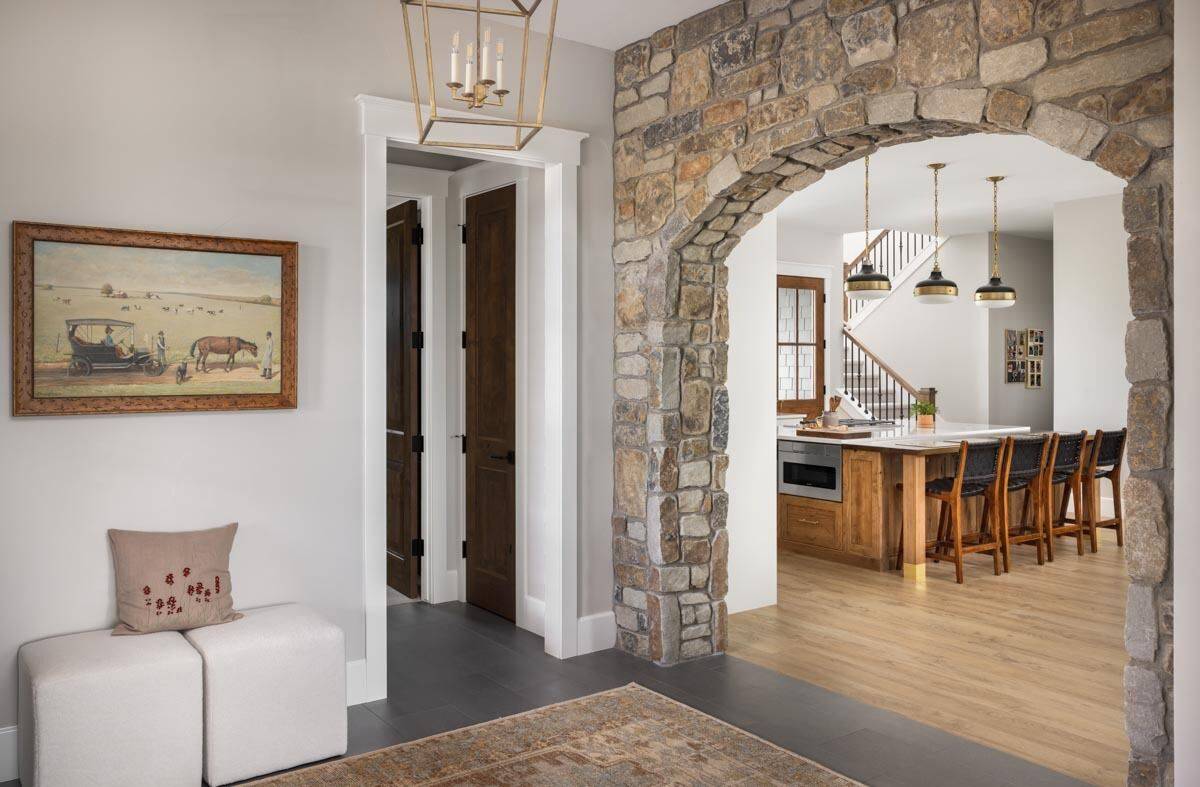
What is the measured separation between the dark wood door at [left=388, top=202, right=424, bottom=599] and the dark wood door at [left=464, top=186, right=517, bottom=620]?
1.07ft

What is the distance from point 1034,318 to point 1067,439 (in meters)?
5.43

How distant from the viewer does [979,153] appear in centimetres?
686

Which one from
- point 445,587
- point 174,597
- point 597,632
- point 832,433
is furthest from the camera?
point 832,433

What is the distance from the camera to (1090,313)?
28.7 feet

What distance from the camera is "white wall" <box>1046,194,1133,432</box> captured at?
856 centimetres

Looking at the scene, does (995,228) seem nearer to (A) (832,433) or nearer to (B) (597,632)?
(A) (832,433)

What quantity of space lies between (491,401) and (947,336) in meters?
8.21

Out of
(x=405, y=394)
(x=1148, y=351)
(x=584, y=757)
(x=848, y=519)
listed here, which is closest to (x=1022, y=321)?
(x=848, y=519)

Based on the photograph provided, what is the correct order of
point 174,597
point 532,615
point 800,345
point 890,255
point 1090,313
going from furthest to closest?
point 890,255 < point 800,345 < point 1090,313 < point 532,615 < point 174,597

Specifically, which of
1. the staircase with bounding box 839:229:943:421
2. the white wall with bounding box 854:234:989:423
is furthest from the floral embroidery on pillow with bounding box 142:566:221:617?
the white wall with bounding box 854:234:989:423

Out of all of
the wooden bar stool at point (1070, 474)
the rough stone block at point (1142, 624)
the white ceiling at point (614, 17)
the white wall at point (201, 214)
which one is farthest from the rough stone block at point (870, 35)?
the wooden bar stool at point (1070, 474)

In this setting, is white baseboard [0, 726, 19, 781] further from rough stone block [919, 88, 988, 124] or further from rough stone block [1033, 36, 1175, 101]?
rough stone block [1033, 36, 1175, 101]

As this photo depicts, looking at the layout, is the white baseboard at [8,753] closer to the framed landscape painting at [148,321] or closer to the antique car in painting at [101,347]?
the framed landscape painting at [148,321]

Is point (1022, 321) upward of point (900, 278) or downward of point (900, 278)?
downward
